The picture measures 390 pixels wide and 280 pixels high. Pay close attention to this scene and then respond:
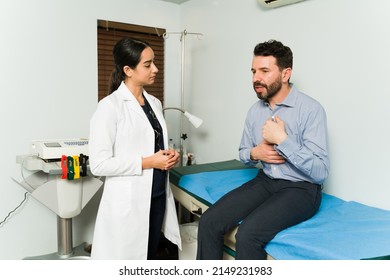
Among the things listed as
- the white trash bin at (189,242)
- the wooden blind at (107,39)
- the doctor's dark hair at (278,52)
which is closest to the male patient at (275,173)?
the doctor's dark hair at (278,52)

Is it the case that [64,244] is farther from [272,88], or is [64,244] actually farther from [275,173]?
[272,88]

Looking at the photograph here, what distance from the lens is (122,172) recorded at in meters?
1.50

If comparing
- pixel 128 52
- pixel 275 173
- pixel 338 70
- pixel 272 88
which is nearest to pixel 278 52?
pixel 272 88

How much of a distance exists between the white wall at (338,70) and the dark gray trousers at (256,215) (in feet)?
1.22

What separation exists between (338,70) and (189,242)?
4.33 feet

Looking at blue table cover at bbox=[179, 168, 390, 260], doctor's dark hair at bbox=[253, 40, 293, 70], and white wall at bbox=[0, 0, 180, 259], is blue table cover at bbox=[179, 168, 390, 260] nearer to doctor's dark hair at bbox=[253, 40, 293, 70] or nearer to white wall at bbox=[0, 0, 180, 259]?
doctor's dark hair at bbox=[253, 40, 293, 70]

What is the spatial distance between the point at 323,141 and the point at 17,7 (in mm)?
2204

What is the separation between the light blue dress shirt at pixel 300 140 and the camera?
1446 mm

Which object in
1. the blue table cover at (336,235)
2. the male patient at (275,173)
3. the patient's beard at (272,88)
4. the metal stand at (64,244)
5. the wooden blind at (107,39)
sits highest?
the wooden blind at (107,39)

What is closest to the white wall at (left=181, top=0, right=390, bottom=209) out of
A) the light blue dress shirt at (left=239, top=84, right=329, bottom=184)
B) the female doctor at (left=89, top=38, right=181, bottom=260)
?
the light blue dress shirt at (left=239, top=84, right=329, bottom=184)

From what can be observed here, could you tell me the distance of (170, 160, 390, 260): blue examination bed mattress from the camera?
3.84ft

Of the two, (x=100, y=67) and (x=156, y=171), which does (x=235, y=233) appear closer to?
(x=156, y=171)

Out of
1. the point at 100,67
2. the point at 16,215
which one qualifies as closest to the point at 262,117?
the point at 100,67

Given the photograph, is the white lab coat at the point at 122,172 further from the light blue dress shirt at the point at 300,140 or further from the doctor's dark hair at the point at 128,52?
the light blue dress shirt at the point at 300,140
